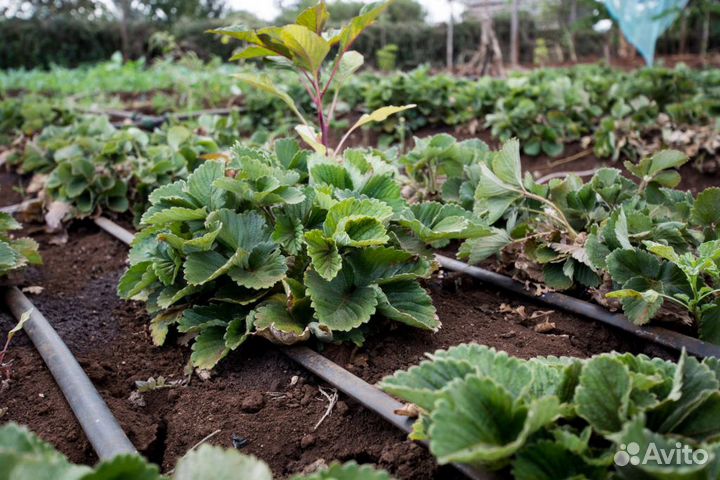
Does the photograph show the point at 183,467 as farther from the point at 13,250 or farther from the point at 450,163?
the point at 450,163

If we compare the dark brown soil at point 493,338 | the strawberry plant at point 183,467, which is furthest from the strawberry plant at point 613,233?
the strawberry plant at point 183,467

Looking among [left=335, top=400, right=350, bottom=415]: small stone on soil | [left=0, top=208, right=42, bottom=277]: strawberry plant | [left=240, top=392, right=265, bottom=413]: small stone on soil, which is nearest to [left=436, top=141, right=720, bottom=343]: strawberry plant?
[left=335, top=400, right=350, bottom=415]: small stone on soil

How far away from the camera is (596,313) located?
176 centimetres

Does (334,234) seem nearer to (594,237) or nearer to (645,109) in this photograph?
(594,237)

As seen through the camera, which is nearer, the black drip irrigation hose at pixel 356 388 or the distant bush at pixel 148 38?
the black drip irrigation hose at pixel 356 388

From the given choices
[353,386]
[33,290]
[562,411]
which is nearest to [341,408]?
[353,386]

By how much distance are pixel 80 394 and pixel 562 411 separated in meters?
1.13

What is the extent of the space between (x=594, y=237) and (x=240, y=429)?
1.06 meters

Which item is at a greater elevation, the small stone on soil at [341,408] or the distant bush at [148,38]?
the distant bush at [148,38]

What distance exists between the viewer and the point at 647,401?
99cm

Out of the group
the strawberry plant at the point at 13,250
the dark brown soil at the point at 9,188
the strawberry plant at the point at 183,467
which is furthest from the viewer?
the dark brown soil at the point at 9,188

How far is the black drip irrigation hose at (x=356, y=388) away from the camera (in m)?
1.27

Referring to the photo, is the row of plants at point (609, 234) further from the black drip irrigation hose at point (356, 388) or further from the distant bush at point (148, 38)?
the distant bush at point (148, 38)

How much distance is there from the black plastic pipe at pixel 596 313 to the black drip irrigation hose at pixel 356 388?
2.23ft
